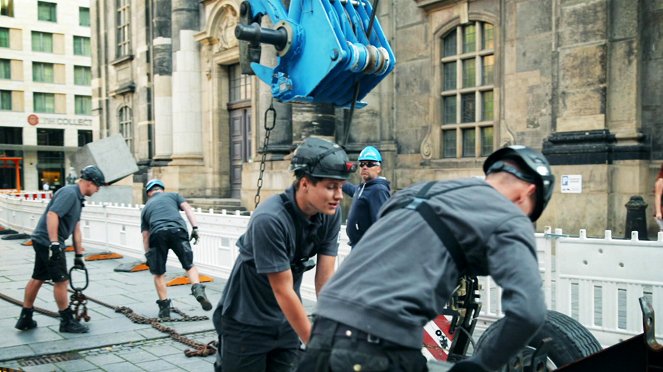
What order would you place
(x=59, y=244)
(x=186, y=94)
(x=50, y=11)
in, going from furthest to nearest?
1. (x=50, y=11)
2. (x=186, y=94)
3. (x=59, y=244)

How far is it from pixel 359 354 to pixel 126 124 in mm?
24853

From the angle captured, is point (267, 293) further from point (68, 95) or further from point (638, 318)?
point (68, 95)

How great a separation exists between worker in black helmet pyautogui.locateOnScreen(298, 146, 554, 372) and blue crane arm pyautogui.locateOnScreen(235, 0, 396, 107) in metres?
2.87

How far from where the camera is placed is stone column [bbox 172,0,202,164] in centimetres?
2019

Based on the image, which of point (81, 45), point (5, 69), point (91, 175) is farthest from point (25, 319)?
point (81, 45)

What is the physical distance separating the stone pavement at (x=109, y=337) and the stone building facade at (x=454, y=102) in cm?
416

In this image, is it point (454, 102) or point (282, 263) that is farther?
point (454, 102)

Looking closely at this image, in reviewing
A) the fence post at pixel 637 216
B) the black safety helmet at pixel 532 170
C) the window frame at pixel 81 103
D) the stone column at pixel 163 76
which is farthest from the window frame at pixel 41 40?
the black safety helmet at pixel 532 170

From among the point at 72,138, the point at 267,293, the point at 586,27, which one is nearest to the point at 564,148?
the point at 586,27

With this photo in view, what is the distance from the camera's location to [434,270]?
217cm

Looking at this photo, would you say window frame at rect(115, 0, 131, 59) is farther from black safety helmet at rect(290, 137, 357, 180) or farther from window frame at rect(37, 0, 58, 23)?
window frame at rect(37, 0, 58, 23)

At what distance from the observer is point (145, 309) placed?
868 centimetres

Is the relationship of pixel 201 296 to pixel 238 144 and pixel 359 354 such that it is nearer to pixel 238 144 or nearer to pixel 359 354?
pixel 359 354

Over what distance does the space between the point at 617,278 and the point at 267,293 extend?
422cm
